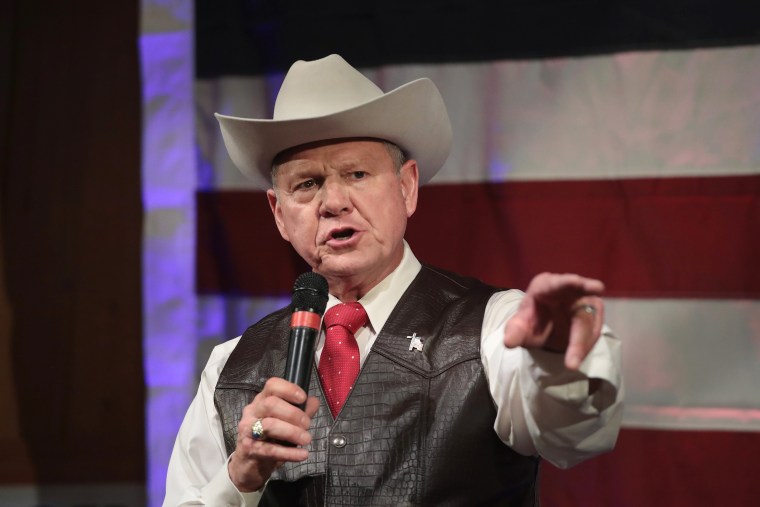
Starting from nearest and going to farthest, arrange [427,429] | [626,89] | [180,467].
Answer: [427,429] → [180,467] → [626,89]

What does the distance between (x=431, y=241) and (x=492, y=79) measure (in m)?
0.42

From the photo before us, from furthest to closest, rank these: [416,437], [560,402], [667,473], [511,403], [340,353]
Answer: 1. [667,473]
2. [340,353]
3. [416,437]
4. [511,403]
5. [560,402]

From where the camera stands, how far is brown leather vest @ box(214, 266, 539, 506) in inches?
56.2

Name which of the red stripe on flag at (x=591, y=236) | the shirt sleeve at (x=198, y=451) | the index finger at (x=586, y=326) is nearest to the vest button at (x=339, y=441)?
the shirt sleeve at (x=198, y=451)

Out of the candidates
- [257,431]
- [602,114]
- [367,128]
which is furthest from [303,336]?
[602,114]

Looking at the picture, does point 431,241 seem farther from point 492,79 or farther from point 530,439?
point 530,439

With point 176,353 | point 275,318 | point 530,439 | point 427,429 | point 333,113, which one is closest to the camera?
point 530,439

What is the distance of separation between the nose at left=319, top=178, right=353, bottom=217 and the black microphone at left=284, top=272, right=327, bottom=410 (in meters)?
0.35

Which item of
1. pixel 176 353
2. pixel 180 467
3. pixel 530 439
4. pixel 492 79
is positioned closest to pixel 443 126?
pixel 492 79

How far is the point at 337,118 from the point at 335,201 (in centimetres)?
15

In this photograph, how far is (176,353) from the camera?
94.3 inches

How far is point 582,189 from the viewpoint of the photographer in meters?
2.11

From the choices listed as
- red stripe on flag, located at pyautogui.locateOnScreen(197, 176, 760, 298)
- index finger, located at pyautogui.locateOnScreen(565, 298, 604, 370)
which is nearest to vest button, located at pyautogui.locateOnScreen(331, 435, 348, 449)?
index finger, located at pyautogui.locateOnScreen(565, 298, 604, 370)

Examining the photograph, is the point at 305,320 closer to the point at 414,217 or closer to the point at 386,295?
the point at 386,295
